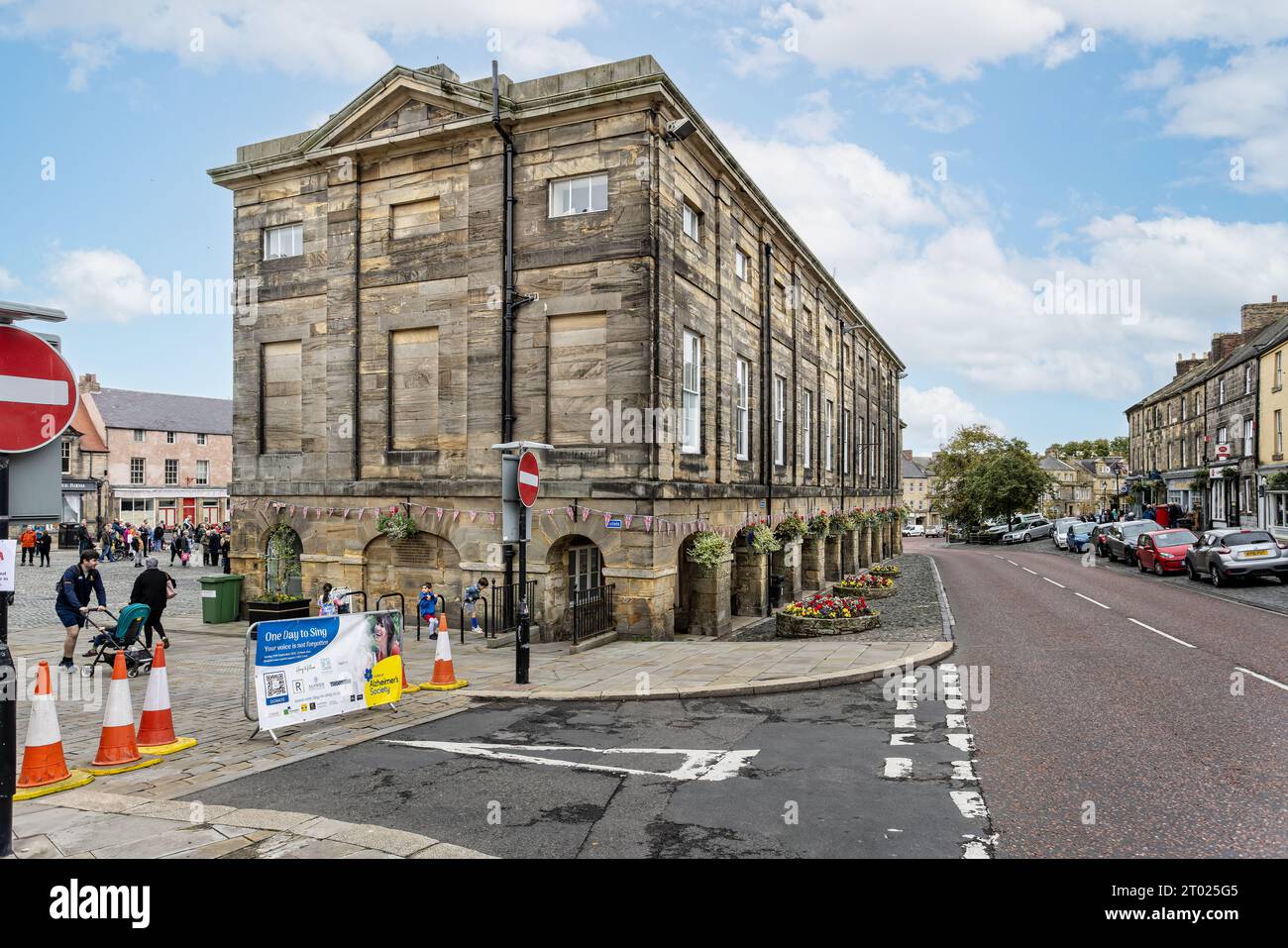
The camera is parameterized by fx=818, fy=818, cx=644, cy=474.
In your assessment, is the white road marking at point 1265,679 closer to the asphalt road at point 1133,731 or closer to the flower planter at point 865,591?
the asphalt road at point 1133,731

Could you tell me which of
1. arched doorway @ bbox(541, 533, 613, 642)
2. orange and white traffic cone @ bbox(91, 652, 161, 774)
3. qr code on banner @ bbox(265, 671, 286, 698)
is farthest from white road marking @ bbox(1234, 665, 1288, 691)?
orange and white traffic cone @ bbox(91, 652, 161, 774)

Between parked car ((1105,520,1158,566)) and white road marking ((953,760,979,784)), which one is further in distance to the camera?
parked car ((1105,520,1158,566))

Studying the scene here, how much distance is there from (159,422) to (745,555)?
59063 millimetres

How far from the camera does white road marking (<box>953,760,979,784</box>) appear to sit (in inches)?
273

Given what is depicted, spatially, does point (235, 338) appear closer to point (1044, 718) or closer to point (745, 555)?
point (745, 555)

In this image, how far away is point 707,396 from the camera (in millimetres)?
18922

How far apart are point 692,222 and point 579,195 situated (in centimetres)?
304

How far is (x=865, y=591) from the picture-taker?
23.6 meters

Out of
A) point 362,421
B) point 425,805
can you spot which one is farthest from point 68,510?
point 425,805

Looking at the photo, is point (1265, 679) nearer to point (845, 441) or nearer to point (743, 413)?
point (743, 413)

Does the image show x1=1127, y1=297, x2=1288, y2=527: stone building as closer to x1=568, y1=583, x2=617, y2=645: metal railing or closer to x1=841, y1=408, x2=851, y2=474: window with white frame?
x1=841, y1=408, x2=851, y2=474: window with white frame

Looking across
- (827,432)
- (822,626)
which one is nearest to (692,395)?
(822,626)

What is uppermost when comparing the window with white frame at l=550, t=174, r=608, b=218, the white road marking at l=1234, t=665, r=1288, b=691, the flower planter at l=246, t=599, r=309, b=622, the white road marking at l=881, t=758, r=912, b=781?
the window with white frame at l=550, t=174, r=608, b=218

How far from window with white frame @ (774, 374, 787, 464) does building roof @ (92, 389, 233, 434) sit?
46955 mm
